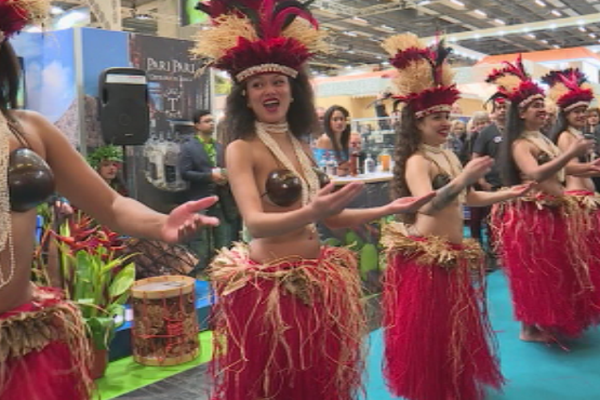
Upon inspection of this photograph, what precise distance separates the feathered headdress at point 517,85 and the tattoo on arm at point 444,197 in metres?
1.37

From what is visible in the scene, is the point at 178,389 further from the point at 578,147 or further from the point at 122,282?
the point at 578,147

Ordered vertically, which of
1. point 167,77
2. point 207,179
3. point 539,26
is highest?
point 539,26

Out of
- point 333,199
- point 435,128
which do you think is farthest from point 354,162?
point 333,199

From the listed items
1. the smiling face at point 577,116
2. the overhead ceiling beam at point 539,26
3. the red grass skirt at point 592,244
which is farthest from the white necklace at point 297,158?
the overhead ceiling beam at point 539,26

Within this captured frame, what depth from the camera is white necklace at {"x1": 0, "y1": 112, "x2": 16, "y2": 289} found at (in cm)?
123

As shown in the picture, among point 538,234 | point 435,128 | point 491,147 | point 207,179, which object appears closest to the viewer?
point 435,128

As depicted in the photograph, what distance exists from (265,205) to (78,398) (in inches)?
32.4

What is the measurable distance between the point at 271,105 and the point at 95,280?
1.90 meters

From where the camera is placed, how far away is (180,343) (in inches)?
138

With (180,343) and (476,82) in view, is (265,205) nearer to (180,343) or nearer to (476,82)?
(180,343)

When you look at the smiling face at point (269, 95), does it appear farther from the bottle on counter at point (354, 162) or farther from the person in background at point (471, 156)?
the person in background at point (471, 156)

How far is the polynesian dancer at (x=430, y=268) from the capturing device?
2.65 m

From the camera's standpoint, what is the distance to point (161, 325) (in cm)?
345

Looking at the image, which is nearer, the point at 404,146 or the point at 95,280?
the point at 404,146
